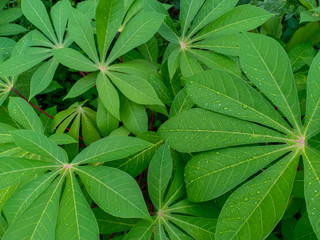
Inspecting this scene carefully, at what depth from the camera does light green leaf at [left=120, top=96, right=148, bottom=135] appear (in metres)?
1.27

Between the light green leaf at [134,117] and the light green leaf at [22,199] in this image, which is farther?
the light green leaf at [134,117]

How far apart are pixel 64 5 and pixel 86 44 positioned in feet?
1.05

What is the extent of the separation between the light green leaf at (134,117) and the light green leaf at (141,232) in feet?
1.30

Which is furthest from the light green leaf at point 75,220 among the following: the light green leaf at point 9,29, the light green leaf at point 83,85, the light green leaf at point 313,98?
the light green leaf at point 9,29

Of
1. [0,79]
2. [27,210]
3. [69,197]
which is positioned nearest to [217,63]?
[69,197]

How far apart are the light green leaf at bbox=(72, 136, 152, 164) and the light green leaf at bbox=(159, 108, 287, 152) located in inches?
5.3

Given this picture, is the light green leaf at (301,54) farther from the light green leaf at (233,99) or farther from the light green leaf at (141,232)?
the light green leaf at (141,232)

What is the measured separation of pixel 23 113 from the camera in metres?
1.18

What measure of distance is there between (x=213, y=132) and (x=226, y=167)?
119 mm

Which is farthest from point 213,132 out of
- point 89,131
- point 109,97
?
point 89,131

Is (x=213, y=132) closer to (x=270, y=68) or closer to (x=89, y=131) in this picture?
(x=270, y=68)

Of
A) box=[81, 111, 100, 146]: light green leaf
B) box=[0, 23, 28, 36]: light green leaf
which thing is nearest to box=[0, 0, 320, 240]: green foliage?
box=[81, 111, 100, 146]: light green leaf

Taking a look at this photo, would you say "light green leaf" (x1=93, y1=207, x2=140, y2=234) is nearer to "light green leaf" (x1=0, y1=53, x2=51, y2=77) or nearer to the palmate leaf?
the palmate leaf

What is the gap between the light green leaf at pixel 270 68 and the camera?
3.01 ft
